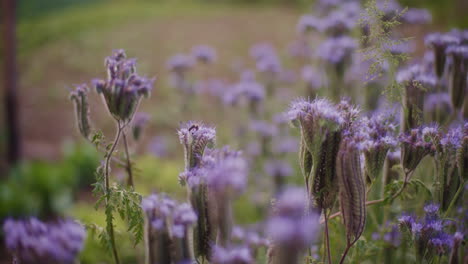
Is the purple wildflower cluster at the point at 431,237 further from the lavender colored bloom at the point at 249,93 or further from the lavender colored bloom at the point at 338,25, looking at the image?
the lavender colored bloom at the point at 249,93

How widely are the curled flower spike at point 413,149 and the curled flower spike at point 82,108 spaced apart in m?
0.80

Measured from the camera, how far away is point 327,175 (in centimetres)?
89

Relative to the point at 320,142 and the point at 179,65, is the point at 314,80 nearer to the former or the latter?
the point at 179,65

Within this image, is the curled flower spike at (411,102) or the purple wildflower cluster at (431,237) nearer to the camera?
the purple wildflower cluster at (431,237)

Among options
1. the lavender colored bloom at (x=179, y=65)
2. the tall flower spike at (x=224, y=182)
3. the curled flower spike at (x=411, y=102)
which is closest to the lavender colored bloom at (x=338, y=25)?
the lavender colored bloom at (x=179, y=65)

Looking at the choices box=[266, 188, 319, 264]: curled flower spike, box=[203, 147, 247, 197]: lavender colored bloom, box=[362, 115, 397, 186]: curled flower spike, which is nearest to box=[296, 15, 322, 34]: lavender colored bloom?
box=[362, 115, 397, 186]: curled flower spike

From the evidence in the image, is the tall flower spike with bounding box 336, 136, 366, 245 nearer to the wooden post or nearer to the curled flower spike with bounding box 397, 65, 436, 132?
the curled flower spike with bounding box 397, 65, 436, 132

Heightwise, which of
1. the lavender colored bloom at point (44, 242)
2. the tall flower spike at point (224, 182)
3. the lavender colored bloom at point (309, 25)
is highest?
the lavender colored bloom at point (309, 25)

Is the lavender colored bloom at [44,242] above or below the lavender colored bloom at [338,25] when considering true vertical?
below

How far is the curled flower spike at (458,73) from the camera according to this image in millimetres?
1321

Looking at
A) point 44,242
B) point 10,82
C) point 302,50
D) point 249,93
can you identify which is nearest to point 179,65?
point 249,93

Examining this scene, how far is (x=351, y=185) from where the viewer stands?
2.72ft

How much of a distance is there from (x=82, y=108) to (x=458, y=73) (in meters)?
1.14

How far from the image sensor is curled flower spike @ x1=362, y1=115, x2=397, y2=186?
954 millimetres
